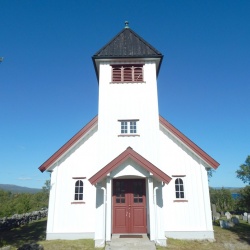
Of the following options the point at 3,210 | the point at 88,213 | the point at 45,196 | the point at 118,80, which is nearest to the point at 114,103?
the point at 118,80

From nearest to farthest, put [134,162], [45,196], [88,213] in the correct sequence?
[134,162] < [88,213] < [45,196]

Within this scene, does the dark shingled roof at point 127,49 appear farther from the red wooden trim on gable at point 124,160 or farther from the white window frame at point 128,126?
the red wooden trim on gable at point 124,160

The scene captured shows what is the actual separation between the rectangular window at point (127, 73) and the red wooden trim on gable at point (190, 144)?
331cm

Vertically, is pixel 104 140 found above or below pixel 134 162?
above

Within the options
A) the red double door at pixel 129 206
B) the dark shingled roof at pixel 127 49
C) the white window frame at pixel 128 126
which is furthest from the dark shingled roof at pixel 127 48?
the red double door at pixel 129 206

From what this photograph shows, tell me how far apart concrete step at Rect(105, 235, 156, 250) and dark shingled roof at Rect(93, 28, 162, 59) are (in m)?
10.9

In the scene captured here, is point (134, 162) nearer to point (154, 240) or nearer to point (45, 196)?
point (154, 240)

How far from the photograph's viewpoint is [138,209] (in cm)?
1238

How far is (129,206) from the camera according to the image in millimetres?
12422

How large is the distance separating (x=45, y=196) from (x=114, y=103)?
109 ft

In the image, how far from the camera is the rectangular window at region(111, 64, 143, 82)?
562 inches

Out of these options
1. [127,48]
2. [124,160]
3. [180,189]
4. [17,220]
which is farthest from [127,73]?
[17,220]

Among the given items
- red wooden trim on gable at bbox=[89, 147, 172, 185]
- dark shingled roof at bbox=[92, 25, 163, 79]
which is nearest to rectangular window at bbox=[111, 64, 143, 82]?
dark shingled roof at bbox=[92, 25, 163, 79]

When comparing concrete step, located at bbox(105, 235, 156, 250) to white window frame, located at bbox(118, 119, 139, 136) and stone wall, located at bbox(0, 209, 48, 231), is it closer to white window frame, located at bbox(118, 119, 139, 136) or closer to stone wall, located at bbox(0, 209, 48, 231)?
white window frame, located at bbox(118, 119, 139, 136)
